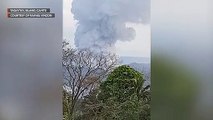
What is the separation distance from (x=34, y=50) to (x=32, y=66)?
15 centimetres

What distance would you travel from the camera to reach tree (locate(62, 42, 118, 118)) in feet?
10.6

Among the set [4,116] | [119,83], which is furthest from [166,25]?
[4,116]

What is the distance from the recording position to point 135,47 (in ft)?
10.5

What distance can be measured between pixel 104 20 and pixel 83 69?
0.51 metres

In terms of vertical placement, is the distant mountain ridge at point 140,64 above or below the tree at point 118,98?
above

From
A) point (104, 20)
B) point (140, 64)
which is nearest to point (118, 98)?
point (140, 64)

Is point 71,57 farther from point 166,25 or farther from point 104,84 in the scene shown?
point 166,25

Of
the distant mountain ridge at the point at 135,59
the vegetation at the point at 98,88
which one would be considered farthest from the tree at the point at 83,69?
the distant mountain ridge at the point at 135,59

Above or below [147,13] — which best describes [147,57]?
below

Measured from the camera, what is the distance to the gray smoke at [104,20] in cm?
322

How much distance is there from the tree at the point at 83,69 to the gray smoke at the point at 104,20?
0.28ft

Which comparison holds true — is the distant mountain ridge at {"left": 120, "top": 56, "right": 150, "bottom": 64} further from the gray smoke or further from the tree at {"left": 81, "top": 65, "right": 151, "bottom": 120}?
the gray smoke

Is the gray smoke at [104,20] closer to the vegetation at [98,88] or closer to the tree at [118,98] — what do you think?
the vegetation at [98,88]

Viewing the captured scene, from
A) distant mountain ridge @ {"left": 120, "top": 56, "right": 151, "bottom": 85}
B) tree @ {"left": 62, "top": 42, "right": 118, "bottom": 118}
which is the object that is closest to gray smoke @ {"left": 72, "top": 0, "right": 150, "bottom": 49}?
tree @ {"left": 62, "top": 42, "right": 118, "bottom": 118}
